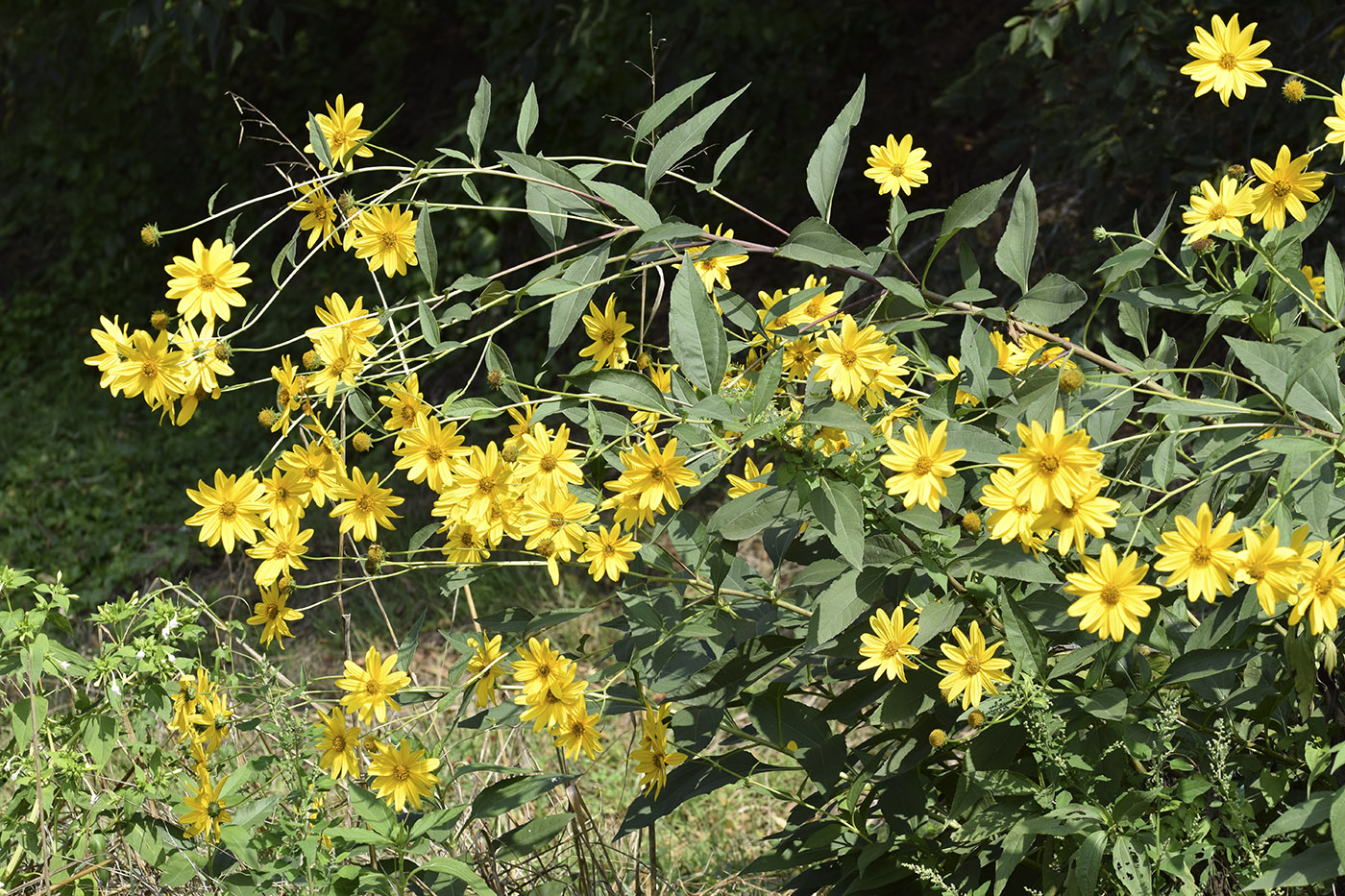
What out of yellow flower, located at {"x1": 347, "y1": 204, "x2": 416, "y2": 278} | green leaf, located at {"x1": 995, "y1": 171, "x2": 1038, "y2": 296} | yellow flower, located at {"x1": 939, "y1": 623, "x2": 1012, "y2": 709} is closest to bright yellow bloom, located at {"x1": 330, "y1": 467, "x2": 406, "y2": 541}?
yellow flower, located at {"x1": 347, "y1": 204, "x2": 416, "y2": 278}

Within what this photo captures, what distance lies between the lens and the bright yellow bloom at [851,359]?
3.80ft

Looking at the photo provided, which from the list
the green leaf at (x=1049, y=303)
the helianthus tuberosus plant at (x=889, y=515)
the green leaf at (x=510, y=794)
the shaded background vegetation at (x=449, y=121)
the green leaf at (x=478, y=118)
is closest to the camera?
the helianthus tuberosus plant at (x=889, y=515)

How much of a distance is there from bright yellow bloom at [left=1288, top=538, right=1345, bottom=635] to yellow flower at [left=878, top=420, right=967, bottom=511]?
305 millimetres

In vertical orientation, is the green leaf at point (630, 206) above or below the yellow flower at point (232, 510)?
A: above

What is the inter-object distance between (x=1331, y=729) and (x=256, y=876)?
1.27 m

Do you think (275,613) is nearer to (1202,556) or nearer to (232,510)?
(232,510)

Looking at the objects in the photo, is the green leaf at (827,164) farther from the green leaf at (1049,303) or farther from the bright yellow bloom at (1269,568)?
the bright yellow bloom at (1269,568)

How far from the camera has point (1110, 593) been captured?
1062 millimetres

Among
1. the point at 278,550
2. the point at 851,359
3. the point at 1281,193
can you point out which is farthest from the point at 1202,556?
the point at 278,550

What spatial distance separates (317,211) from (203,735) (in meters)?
0.71

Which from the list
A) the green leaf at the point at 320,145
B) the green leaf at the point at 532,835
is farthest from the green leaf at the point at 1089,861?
the green leaf at the point at 320,145

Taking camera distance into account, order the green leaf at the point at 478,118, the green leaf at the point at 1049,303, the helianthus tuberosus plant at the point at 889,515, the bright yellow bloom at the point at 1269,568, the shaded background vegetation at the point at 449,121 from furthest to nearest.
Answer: the shaded background vegetation at the point at 449,121 < the green leaf at the point at 478,118 < the green leaf at the point at 1049,303 < the helianthus tuberosus plant at the point at 889,515 < the bright yellow bloom at the point at 1269,568

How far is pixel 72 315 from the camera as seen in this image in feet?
22.7

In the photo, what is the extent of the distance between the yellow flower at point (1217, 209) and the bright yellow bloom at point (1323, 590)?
458 mm
